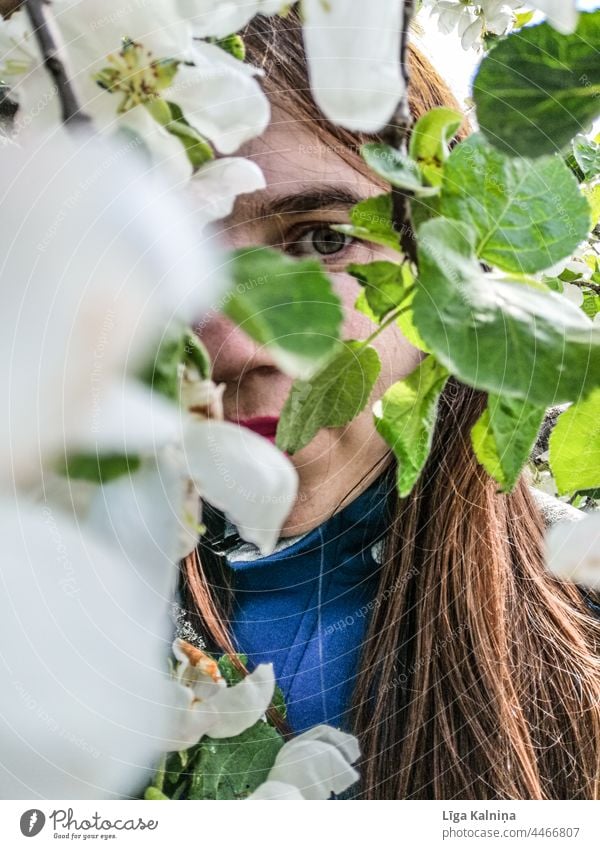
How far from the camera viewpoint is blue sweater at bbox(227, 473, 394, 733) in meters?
0.31

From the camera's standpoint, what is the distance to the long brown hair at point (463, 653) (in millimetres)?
284

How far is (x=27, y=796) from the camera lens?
25 cm

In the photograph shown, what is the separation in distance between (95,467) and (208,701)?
Result: 111 mm

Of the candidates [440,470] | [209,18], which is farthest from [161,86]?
[440,470]

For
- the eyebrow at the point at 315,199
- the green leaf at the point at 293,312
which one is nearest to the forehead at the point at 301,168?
the eyebrow at the point at 315,199

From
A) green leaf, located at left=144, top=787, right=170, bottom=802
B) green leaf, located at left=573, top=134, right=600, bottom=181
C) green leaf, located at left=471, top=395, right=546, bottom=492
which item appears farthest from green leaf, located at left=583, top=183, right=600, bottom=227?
green leaf, located at left=144, top=787, right=170, bottom=802

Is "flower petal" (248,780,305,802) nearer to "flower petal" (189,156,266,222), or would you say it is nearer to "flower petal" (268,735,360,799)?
"flower petal" (268,735,360,799)

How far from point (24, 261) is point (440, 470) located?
0.17 m

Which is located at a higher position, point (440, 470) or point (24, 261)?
point (24, 261)

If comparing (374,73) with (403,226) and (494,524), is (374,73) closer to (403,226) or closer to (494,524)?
(403,226)

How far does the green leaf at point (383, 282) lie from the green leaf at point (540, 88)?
0.03 metres

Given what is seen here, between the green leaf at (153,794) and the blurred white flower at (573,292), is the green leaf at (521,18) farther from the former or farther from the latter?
the green leaf at (153,794)

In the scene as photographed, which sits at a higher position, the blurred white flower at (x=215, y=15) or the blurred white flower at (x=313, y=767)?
the blurred white flower at (x=215, y=15)

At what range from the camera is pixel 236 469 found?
0.60 ft
